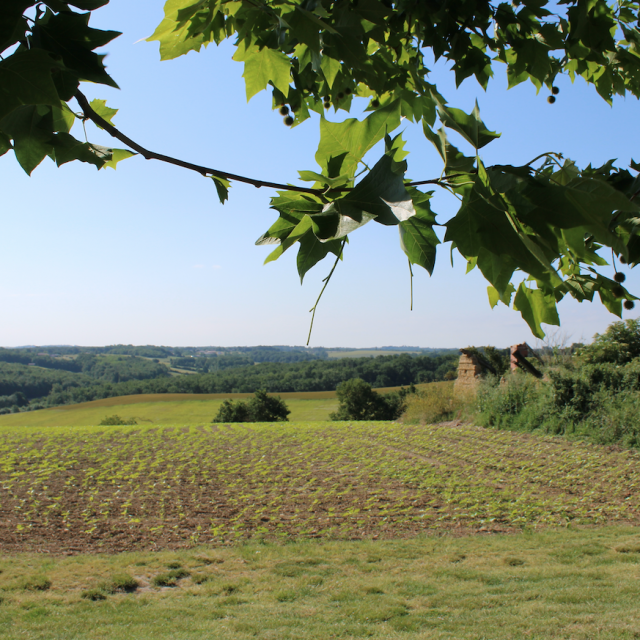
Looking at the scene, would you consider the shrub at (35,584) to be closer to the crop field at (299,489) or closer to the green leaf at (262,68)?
the crop field at (299,489)

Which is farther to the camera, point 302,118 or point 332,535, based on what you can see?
point 332,535

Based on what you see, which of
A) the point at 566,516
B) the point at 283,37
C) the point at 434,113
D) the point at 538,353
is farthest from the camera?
the point at 538,353

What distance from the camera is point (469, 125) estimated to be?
19.2 inches

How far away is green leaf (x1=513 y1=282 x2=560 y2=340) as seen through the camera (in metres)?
0.69

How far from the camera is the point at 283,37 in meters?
0.96

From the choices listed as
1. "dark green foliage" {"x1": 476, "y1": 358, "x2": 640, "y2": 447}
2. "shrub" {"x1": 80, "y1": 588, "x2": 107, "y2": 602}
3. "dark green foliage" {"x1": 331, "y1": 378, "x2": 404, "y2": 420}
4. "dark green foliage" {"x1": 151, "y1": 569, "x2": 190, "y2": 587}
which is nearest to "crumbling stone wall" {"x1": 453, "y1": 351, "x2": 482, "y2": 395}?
"dark green foliage" {"x1": 476, "y1": 358, "x2": 640, "y2": 447}

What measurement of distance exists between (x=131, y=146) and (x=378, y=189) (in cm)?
46

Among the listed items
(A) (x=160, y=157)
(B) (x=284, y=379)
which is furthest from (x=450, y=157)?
(B) (x=284, y=379)

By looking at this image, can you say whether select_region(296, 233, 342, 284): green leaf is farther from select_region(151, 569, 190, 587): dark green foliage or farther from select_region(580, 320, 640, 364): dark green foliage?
select_region(580, 320, 640, 364): dark green foliage

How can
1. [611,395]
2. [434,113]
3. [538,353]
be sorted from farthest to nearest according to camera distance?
[538,353] < [611,395] < [434,113]

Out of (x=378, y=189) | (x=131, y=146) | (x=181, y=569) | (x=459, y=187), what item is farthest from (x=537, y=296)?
(x=181, y=569)

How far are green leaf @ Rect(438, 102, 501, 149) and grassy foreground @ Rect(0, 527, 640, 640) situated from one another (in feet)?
9.75

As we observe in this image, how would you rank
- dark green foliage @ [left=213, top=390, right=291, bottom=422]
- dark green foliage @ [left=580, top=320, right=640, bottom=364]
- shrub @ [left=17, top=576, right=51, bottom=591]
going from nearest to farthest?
1. shrub @ [left=17, top=576, right=51, bottom=591]
2. dark green foliage @ [left=580, top=320, right=640, bottom=364]
3. dark green foliage @ [left=213, top=390, right=291, bottom=422]

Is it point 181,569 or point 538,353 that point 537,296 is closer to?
point 181,569
